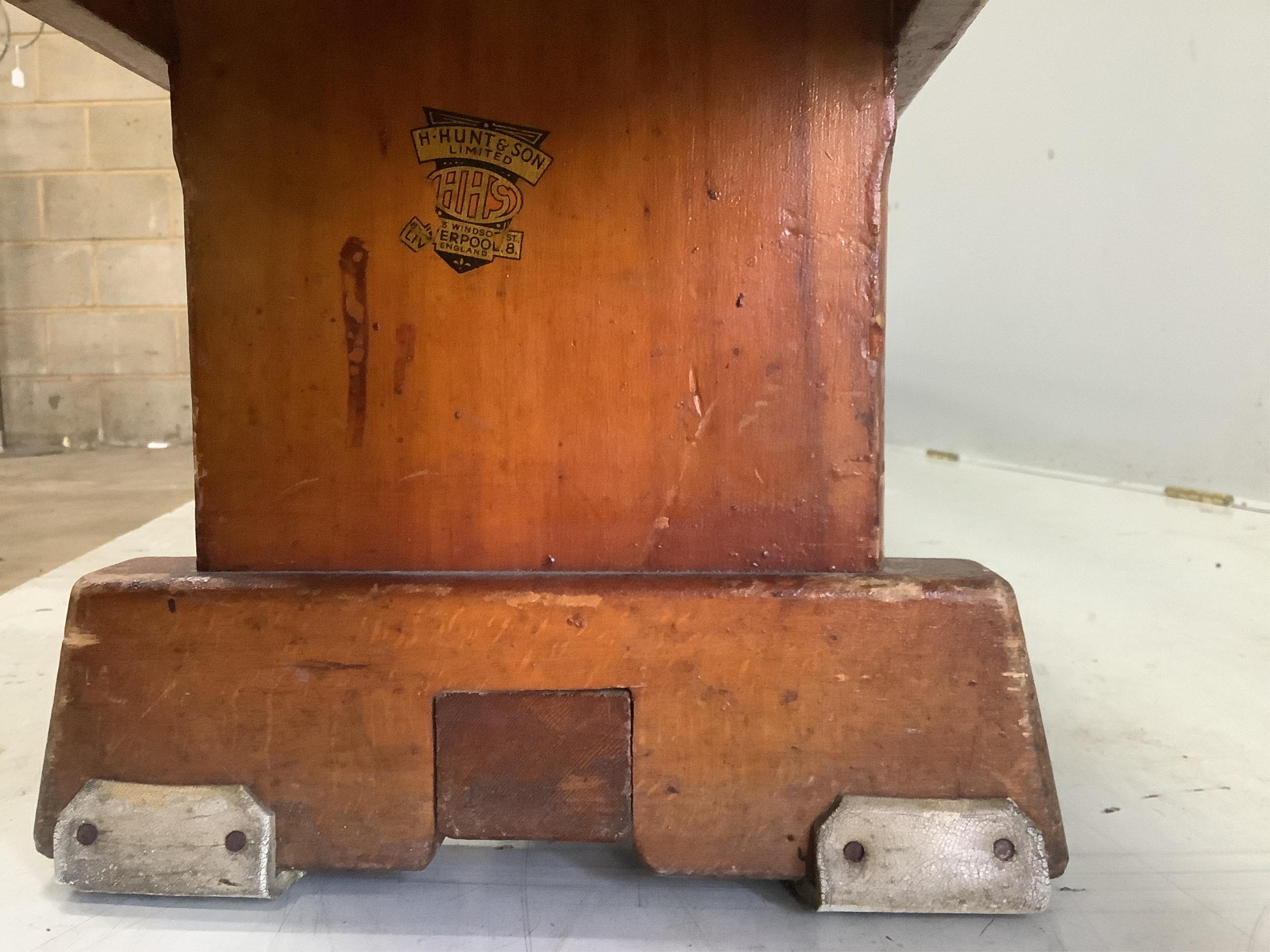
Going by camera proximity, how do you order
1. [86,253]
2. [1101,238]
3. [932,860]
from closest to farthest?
1. [932,860]
2. [1101,238]
3. [86,253]

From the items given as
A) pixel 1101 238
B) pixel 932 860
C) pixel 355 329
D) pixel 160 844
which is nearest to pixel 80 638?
pixel 160 844

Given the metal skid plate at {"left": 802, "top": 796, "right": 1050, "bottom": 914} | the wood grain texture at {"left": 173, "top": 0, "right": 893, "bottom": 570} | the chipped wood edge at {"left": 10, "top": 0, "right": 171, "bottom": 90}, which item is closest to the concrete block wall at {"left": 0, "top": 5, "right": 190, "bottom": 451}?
the chipped wood edge at {"left": 10, "top": 0, "right": 171, "bottom": 90}

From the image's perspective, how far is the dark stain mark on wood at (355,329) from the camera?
1.79 ft

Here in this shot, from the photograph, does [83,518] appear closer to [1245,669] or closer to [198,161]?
[198,161]

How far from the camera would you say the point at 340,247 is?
55 cm

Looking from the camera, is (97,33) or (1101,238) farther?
(1101,238)

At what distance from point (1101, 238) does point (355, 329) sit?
2.25 metres

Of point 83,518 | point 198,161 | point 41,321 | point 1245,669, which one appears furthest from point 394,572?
point 41,321

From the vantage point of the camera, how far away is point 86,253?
375cm

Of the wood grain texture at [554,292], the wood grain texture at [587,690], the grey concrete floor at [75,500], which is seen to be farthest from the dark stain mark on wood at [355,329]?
the grey concrete floor at [75,500]

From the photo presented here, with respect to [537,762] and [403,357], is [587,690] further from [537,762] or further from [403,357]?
[403,357]

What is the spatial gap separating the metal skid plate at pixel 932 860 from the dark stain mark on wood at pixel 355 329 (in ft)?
1.29

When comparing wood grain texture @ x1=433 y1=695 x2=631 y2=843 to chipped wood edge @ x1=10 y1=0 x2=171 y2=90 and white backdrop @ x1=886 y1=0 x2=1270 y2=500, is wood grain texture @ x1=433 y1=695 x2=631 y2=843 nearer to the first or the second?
chipped wood edge @ x1=10 y1=0 x2=171 y2=90

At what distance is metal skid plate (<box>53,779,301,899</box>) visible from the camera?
537 millimetres
